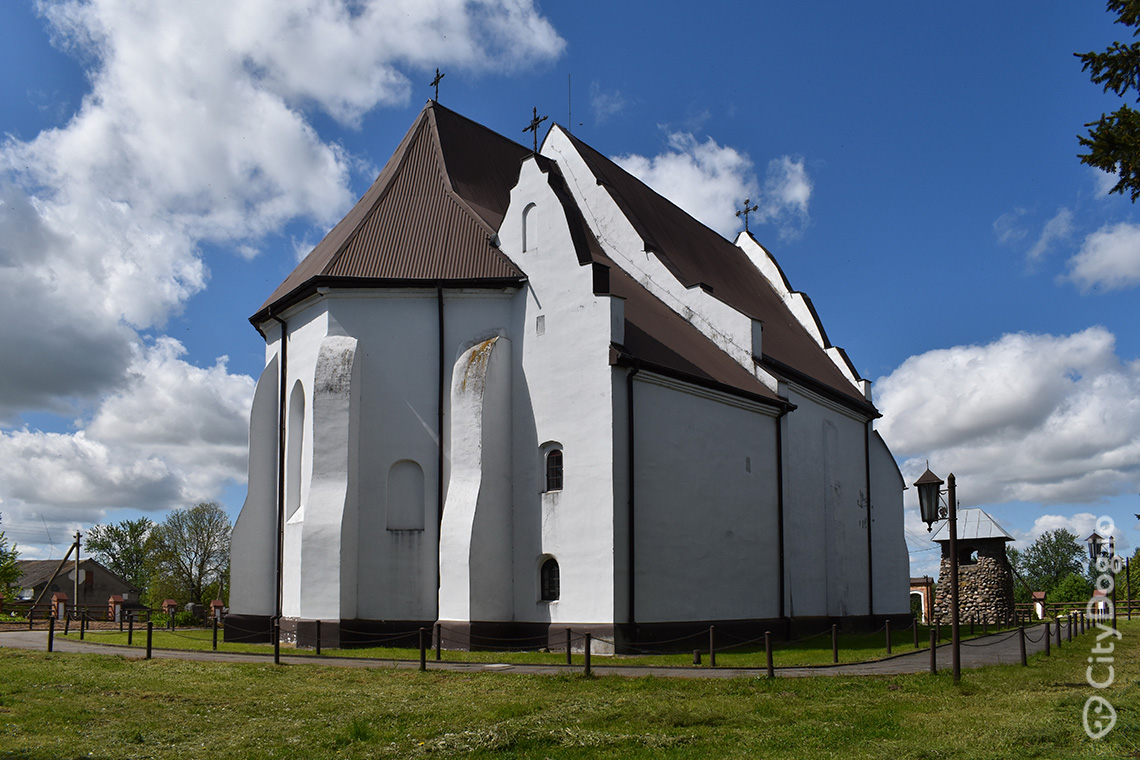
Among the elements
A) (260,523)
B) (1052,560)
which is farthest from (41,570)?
(1052,560)

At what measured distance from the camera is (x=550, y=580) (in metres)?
20.8

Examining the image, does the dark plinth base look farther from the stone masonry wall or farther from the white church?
the stone masonry wall

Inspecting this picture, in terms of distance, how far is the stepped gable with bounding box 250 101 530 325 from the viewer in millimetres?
22281

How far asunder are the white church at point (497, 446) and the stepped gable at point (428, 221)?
7 centimetres

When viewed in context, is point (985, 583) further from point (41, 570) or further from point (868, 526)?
point (41, 570)

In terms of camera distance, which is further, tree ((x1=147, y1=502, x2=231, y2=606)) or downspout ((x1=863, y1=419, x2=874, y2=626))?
tree ((x1=147, y1=502, x2=231, y2=606))

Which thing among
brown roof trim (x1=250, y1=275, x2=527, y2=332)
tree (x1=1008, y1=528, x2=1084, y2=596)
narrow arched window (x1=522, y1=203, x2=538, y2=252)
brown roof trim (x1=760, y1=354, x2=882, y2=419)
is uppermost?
narrow arched window (x1=522, y1=203, x2=538, y2=252)

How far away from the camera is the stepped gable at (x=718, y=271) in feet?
93.9

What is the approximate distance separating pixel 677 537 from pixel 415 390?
282 inches

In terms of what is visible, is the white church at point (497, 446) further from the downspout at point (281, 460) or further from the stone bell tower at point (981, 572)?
the stone bell tower at point (981, 572)

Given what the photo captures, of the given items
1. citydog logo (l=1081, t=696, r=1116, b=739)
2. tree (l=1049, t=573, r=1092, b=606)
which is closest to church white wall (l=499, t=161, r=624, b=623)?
citydog logo (l=1081, t=696, r=1116, b=739)

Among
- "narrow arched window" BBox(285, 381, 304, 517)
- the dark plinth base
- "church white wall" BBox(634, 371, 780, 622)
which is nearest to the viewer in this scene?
the dark plinth base

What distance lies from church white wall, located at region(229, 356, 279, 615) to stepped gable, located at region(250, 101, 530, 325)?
2.59 meters

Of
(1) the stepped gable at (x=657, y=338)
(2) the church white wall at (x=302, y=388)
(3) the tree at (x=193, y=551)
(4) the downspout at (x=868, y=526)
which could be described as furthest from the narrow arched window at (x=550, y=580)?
(3) the tree at (x=193, y=551)
